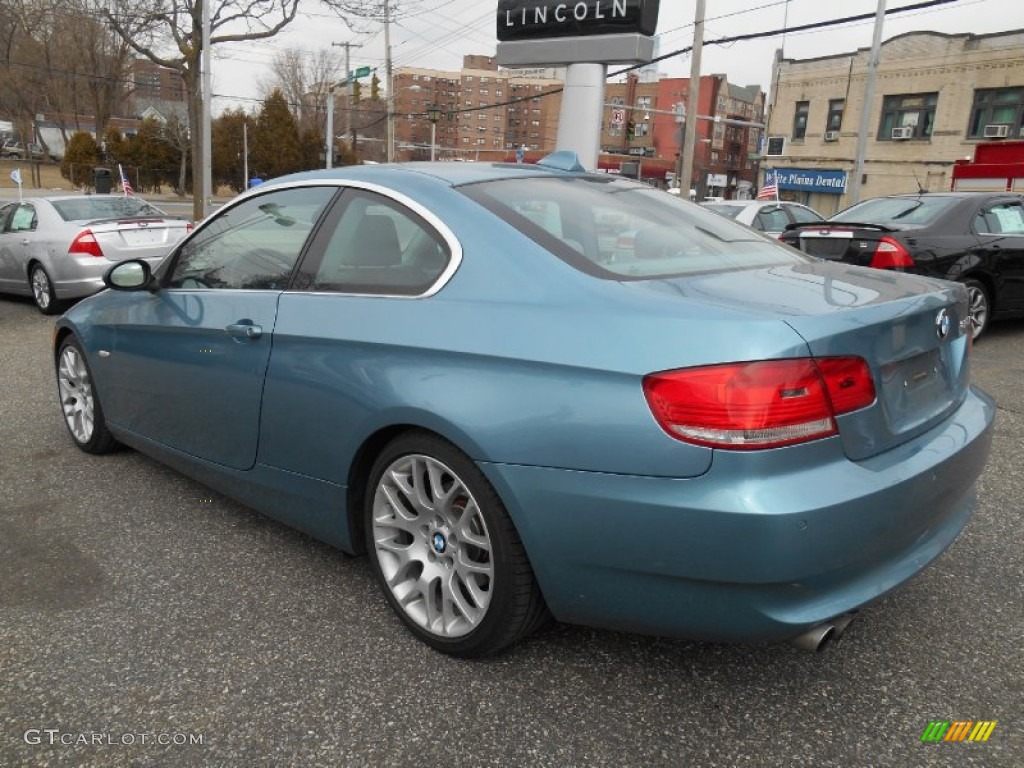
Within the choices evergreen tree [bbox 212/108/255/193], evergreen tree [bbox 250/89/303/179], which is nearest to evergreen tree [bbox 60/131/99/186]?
evergreen tree [bbox 212/108/255/193]

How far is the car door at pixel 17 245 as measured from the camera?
370 inches

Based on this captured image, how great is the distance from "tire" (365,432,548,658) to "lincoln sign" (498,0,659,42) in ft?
29.9

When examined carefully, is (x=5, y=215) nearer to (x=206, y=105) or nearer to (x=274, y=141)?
(x=206, y=105)

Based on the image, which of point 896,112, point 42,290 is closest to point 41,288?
point 42,290

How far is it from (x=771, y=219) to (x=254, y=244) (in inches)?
357

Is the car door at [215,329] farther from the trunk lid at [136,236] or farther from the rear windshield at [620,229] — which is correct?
the trunk lid at [136,236]

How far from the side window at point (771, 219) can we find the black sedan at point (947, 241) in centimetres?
265

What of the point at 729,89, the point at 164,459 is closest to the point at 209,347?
the point at 164,459

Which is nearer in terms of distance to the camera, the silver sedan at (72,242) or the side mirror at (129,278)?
the side mirror at (129,278)

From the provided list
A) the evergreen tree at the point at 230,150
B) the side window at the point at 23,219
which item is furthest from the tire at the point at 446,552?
the evergreen tree at the point at 230,150

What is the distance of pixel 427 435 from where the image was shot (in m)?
2.29

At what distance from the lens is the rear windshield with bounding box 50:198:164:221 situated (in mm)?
9352

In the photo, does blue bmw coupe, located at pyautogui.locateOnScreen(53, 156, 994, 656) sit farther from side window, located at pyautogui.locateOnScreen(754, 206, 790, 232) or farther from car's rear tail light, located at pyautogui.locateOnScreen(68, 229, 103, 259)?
side window, located at pyautogui.locateOnScreen(754, 206, 790, 232)

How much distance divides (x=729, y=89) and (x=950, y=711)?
103800 millimetres
